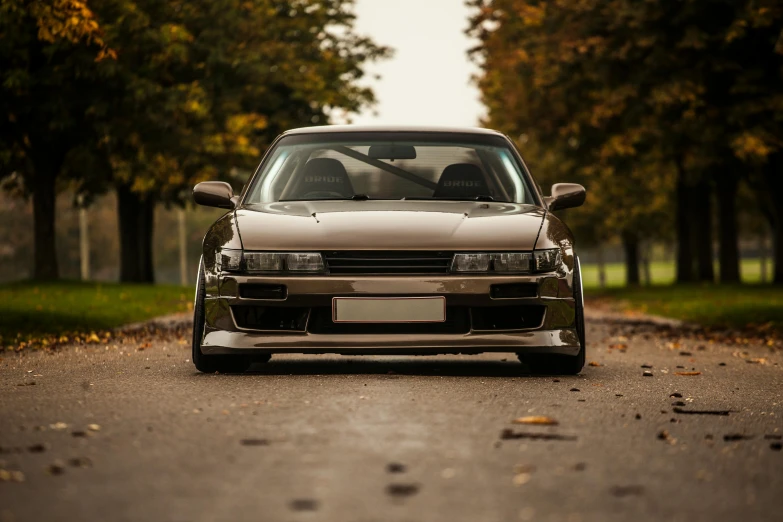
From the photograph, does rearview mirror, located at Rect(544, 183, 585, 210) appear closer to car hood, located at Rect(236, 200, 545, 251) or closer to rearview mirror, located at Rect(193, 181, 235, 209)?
car hood, located at Rect(236, 200, 545, 251)

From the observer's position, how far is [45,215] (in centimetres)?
2770

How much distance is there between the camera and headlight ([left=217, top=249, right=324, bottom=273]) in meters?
7.80

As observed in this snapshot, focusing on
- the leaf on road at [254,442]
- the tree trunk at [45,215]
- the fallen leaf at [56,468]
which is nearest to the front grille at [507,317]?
the leaf on road at [254,442]

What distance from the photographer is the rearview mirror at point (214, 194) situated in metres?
8.95

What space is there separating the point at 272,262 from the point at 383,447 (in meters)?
2.94

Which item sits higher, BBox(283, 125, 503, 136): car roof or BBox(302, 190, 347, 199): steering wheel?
BBox(283, 125, 503, 136): car roof

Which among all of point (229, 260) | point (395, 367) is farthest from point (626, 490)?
point (395, 367)

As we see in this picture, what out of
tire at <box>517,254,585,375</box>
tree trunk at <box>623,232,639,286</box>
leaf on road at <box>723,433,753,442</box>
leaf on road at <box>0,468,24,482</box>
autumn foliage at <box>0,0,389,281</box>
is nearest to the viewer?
leaf on road at <box>0,468,24,482</box>

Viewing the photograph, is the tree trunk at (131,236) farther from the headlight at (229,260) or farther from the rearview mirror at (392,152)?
the headlight at (229,260)

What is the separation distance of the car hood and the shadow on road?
35.9 inches

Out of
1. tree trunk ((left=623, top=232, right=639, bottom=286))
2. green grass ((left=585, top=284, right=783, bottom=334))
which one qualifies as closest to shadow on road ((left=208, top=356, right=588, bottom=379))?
green grass ((left=585, top=284, right=783, bottom=334))

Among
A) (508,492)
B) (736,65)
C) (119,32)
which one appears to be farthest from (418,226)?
(736,65)

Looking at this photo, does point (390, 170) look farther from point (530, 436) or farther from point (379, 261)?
point (530, 436)

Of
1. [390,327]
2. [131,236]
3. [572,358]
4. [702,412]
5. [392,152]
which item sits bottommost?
[702,412]
